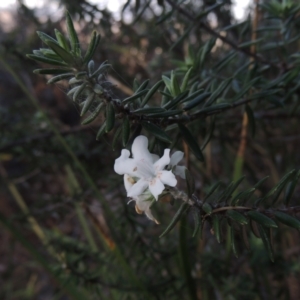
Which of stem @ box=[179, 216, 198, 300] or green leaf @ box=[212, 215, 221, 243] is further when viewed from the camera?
stem @ box=[179, 216, 198, 300]

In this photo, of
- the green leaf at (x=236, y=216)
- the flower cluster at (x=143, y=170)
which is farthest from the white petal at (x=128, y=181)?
the green leaf at (x=236, y=216)

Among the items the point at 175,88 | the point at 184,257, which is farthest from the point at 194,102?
the point at 184,257

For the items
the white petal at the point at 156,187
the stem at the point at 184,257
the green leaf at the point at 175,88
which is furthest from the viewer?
the stem at the point at 184,257

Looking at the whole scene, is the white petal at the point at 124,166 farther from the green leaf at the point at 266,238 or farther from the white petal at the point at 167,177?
the green leaf at the point at 266,238

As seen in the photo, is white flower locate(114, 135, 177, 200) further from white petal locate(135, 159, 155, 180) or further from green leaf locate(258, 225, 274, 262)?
green leaf locate(258, 225, 274, 262)

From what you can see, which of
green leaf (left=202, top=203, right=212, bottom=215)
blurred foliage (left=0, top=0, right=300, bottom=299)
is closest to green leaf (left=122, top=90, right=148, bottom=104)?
blurred foliage (left=0, top=0, right=300, bottom=299)

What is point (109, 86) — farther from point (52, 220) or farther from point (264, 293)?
point (52, 220)
